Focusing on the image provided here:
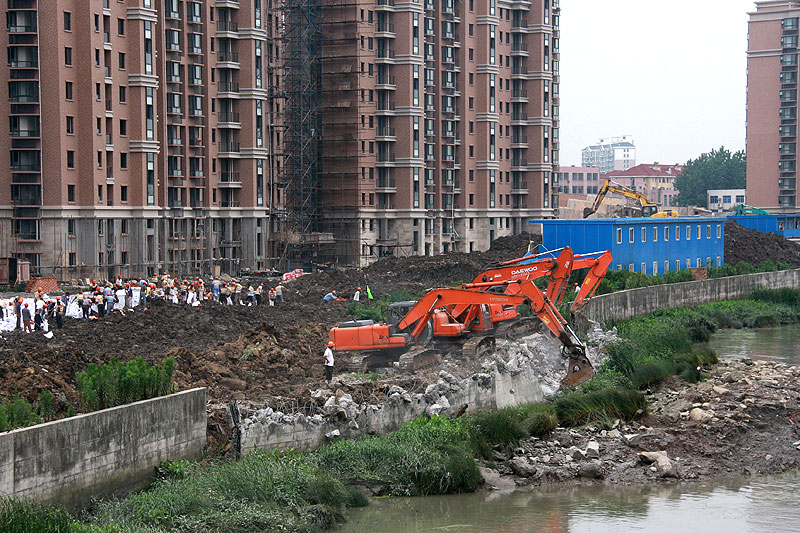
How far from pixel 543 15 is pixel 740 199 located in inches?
2489

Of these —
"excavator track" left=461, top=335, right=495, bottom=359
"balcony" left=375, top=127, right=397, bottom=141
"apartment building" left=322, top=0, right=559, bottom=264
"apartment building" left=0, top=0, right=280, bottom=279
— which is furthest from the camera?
"balcony" left=375, top=127, right=397, bottom=141

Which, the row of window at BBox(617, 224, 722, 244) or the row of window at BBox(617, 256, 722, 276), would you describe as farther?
the row of window at BBox(617, 256, 722, 276)

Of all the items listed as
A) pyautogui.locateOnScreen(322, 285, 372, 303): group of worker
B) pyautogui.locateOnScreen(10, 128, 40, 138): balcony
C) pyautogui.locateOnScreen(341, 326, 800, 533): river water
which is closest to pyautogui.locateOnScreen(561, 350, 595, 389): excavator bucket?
pyautogui.locateOnScreen(341, 326, 800, 533): river water

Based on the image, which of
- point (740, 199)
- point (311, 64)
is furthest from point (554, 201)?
point (740, 199)

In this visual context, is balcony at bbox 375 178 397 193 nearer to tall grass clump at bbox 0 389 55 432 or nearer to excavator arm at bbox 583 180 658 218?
excavator arm at bbox 583 180 658 218

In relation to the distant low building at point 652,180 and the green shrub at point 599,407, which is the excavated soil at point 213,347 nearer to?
the green shrub at point 599,407

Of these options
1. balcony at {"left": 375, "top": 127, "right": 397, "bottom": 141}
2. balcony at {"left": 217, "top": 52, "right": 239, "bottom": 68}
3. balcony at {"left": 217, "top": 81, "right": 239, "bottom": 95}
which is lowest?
balcony at {"left": 375, "top": 127, "right": 397, "bottom": 141}

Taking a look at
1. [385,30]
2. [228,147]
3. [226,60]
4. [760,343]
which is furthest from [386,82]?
[760,343]

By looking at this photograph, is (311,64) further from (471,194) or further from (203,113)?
(471,194)

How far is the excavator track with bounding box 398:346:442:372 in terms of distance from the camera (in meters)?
33.8

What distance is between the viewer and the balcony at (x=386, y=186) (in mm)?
84188

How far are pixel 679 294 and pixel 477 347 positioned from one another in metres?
24.6

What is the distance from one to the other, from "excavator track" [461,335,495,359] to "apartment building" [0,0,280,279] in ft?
98.7

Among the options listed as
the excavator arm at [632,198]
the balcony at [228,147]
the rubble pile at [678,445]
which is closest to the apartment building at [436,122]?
the balcony at [228,147]
